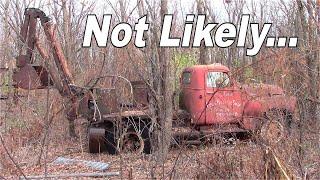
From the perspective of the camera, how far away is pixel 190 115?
38.6 feet

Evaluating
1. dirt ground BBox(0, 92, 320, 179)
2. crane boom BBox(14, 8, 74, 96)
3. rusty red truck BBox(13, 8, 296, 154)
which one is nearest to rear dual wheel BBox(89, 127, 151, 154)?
rusty red truck BBox(13, 8, 296, 154)

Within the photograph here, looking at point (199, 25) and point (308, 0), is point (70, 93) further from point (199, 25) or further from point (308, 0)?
point (308, 0)

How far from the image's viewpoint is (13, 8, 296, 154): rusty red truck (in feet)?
35.3

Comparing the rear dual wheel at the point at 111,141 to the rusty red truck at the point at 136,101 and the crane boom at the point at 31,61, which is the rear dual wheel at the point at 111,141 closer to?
the rusty red truck at the point at 136,101

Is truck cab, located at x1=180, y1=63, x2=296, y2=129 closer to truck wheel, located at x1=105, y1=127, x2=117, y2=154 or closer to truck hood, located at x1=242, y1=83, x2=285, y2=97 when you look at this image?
truck hood, located at x1=242, y1=83, x2=285, y2=97

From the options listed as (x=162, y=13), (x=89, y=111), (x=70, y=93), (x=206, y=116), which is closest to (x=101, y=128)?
(x=89, y=111)

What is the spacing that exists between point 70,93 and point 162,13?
3879 millimetres

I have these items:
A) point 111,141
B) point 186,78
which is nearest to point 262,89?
point 186,78

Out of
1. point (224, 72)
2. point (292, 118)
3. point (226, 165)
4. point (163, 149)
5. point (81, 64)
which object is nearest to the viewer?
point (226, 165)

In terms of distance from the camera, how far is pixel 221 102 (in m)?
11.5

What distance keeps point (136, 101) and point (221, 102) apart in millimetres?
1941

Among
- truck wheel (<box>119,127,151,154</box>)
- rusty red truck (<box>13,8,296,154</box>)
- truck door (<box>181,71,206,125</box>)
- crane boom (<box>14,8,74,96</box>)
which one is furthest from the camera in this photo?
crane boom (<box>14,8,74,96</box>)

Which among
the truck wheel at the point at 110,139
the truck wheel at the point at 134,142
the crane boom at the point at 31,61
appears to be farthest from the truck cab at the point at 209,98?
the crane boom at the point at 31,61

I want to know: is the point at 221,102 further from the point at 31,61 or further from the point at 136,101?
the point at 31,61
